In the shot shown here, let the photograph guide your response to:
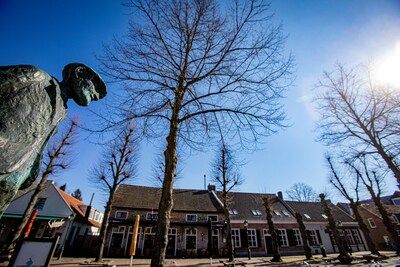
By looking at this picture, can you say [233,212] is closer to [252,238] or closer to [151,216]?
[252,238]

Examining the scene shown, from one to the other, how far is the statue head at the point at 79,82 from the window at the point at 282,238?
109 ft

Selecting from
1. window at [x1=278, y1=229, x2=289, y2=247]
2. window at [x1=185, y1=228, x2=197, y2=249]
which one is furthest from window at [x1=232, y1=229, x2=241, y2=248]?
window at [x1=278, y1=229, x2=289, y2=247]

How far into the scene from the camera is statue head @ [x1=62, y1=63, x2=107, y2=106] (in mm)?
1899

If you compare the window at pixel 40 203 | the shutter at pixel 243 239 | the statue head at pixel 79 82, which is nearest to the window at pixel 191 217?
the shutter at pixel 243 239

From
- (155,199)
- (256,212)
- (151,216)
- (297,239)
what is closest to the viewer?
(151,216)

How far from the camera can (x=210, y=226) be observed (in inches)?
1041

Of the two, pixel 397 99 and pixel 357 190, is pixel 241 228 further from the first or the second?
pixel 397 99

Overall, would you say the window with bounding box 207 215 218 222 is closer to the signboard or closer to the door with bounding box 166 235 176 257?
the door with bounding box 166 235 176 257

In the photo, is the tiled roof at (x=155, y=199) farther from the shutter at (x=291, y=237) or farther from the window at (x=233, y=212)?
the shutter at (x=291, y=237)

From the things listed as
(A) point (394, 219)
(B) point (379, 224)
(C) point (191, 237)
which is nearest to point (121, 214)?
(C) point (191, 237)

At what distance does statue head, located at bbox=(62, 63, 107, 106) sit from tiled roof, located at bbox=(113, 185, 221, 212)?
89.7 ft

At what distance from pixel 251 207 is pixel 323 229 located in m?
11.1

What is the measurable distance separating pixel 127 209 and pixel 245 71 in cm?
2416

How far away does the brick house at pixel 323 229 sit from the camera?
104ft
